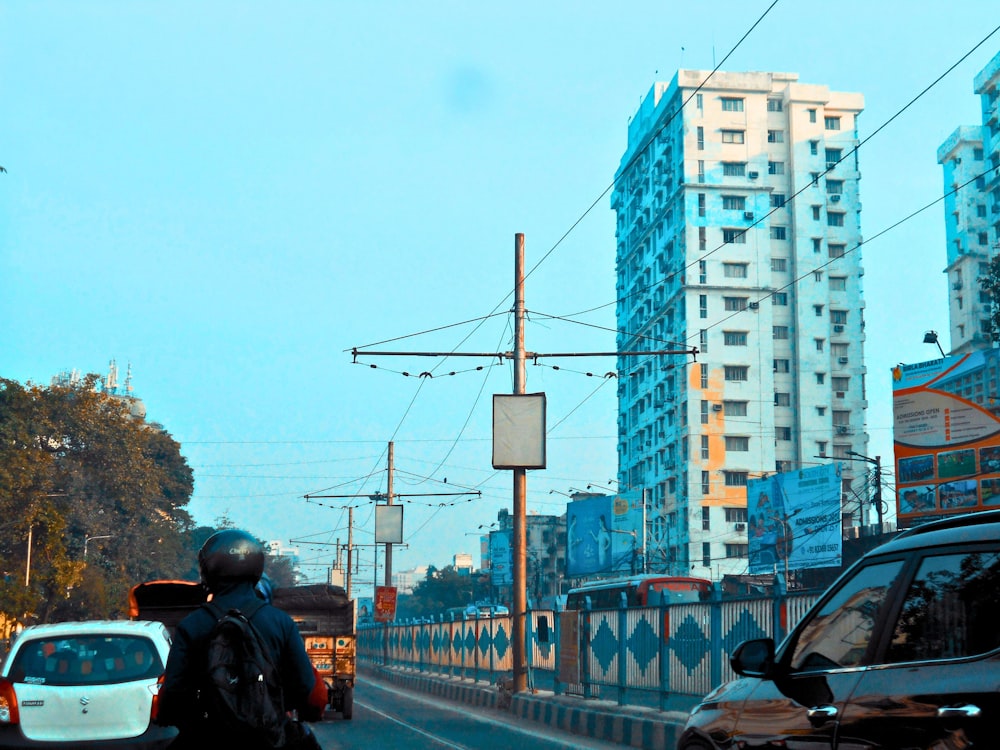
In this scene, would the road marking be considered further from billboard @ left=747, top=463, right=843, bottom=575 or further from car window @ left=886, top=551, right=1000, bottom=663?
billboard @ left=747, top=463, right=843, bottom=575

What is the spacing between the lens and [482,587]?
13488 centimetres

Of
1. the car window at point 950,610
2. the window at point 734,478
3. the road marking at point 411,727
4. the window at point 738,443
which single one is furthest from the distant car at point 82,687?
the window at point 738,443

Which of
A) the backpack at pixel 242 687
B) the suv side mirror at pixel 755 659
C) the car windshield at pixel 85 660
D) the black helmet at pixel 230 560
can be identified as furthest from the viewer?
the car windshield at pixel 85 660

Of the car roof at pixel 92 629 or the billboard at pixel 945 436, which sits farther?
the billboard at pixel 945 436

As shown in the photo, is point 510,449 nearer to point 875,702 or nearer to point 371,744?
point 371,744

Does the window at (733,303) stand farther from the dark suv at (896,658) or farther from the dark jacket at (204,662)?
the dark jacket at (204,662)

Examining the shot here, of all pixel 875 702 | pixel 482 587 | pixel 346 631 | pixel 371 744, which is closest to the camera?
pixel 875 702

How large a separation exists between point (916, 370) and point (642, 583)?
1327 centimetres

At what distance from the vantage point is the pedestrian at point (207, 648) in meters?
4.36

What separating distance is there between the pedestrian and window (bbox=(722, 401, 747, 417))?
88742 mm

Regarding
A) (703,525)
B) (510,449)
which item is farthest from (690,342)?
(510,449)

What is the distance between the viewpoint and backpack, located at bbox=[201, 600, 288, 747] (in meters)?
4.23

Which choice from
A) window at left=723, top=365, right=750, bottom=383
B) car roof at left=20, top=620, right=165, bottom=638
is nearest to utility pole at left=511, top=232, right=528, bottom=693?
car roof at left=20, top=620, right=165, bottom=638

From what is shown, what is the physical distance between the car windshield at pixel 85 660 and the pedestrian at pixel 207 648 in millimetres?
6181
